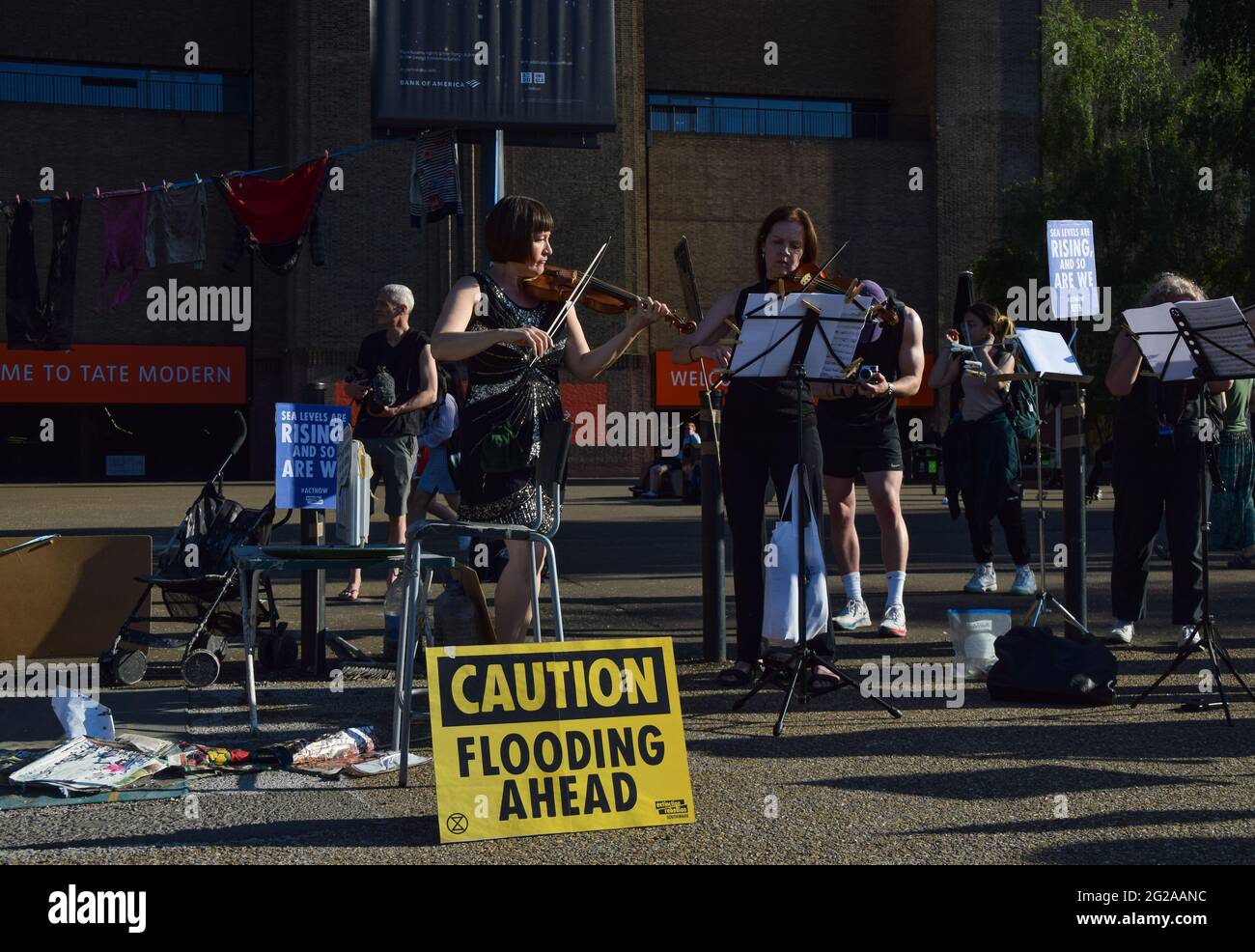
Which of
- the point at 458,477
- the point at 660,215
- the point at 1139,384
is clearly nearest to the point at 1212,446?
the point at 1139,384

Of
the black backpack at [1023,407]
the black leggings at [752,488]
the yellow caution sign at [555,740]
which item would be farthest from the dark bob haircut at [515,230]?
the black backpack at [1023,407]

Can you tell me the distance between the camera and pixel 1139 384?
296 inches

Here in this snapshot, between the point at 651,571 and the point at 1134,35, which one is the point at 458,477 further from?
the point at 1134,35

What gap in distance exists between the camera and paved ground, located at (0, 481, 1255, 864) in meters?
4.11

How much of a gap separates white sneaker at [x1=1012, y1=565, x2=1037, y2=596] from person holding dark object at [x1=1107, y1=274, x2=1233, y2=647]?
2259mm

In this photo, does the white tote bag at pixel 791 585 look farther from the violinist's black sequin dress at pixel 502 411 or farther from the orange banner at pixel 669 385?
the orange banner at pixel 669 385

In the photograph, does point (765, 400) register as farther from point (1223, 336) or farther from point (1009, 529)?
point (1009, 529)

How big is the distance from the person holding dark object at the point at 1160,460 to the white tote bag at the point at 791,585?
1778 millimetres

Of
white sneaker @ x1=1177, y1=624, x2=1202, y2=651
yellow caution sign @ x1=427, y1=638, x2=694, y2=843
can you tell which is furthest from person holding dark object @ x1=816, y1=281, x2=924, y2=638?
yellow caution sign @ x1=427, y1=638, x2=694, y2=843

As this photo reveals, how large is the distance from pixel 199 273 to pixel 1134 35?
25.3 meters

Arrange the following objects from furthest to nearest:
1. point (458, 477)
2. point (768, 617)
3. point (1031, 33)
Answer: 1. point (1031, 33)
2. point (768, 617)
3. point (458, 477)

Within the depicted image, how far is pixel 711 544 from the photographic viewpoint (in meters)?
7.76
